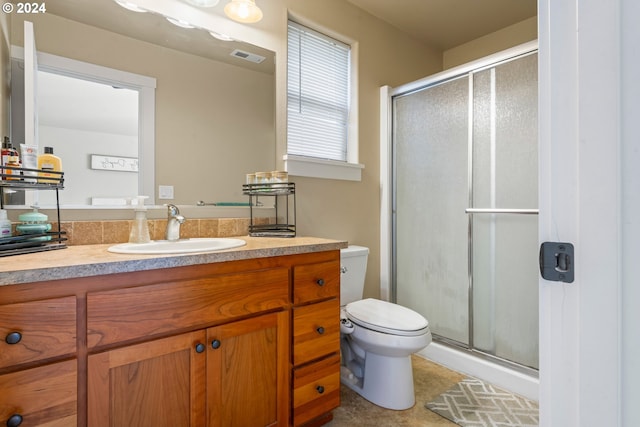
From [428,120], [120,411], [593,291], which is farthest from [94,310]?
[428,120]

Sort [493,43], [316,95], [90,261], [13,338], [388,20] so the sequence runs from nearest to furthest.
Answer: [13,338]
[90,261]
[316,95]
[388,20]
[493,43]

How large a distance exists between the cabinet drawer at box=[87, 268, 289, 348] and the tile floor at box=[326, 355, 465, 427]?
0.77m

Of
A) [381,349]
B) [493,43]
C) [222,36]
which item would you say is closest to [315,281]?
[381,349]

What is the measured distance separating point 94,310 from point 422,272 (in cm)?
202

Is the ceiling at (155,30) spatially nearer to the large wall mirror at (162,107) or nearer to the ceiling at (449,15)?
the large wall mirror at (162,107)

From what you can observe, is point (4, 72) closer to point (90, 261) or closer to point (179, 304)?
point (90, 261)

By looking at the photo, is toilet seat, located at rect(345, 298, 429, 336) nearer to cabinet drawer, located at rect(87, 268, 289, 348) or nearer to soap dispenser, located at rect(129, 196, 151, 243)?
cabinet drawer, located at rect(87, 268, 289, 348)

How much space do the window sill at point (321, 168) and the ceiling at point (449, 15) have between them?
1.17 m

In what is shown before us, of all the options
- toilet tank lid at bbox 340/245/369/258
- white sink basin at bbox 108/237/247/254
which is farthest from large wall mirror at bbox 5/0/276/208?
toilet tank lid at bbox 340/245/369/258

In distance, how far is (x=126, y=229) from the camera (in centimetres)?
151

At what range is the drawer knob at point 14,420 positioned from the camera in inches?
32.9

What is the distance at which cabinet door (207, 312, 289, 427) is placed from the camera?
1175mm

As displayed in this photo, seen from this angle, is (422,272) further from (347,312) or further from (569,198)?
(569,198)

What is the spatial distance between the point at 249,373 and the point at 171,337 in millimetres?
344
